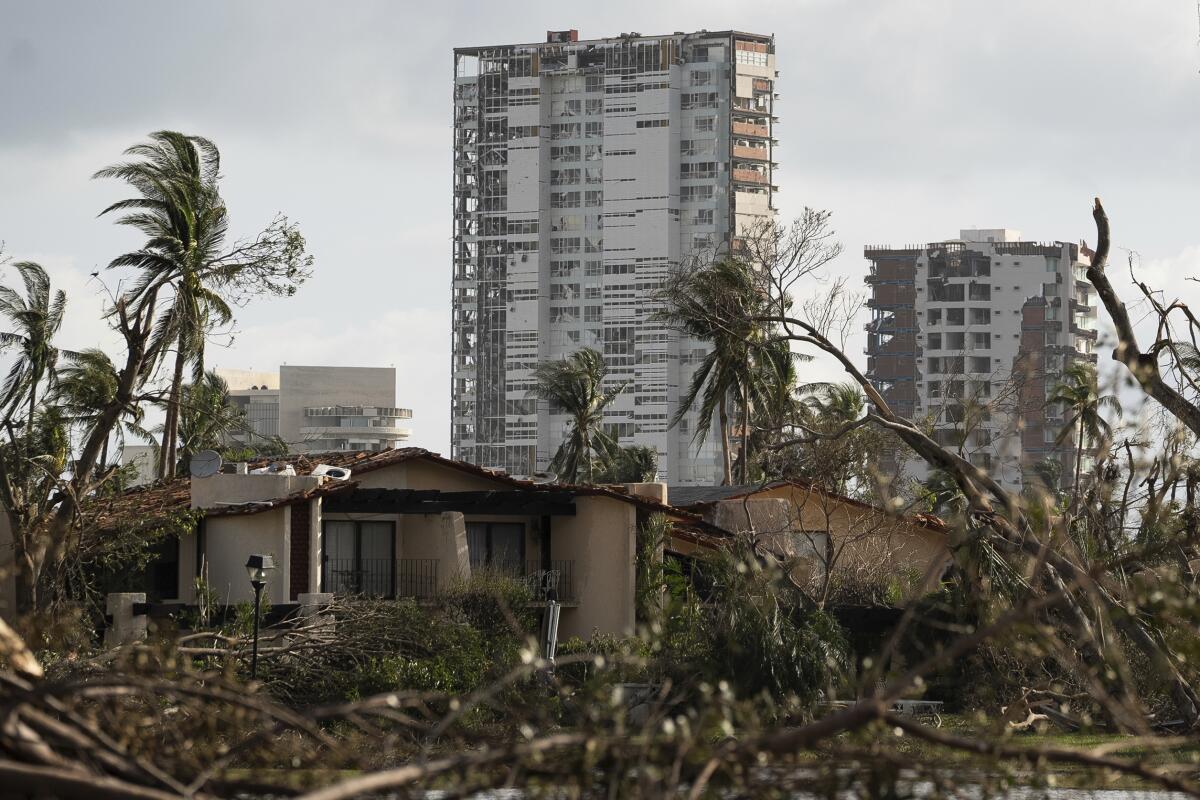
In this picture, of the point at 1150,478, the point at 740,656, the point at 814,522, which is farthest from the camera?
the point at 814,522

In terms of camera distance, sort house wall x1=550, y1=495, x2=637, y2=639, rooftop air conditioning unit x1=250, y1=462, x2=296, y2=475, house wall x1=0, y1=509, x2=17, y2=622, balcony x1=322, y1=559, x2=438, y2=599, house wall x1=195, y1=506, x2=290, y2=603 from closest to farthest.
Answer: house wall x1=0, y1=509, x2=17, y2=622 → house wall x1=195, y1=506, x2=290, y2=603 → rooftop air conditioning unit x1=250, y1=462, x2=296, y2=475 → balcony x1=322, y1=559, x2=438, y2=599 → house wall x1=550, y1=495, x2=637, y2=639

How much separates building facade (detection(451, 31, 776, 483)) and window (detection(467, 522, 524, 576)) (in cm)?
8505

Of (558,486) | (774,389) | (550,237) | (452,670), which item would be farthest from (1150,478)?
(550,237)

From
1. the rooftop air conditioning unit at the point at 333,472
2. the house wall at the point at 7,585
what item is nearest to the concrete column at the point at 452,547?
the rooftop air conditioning unit at the point at 333,472

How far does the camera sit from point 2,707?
5.22 meters

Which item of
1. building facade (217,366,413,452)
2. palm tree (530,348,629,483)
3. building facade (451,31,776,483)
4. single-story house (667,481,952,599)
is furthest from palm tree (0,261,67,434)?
building facade (217,366,413,452)

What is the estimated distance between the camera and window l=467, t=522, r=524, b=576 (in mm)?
31625

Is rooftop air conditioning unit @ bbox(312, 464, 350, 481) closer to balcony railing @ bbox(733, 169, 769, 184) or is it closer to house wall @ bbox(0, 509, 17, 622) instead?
house wall @ bbox(0, 509, 17, 622)

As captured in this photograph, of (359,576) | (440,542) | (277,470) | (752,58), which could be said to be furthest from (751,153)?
(277,470)

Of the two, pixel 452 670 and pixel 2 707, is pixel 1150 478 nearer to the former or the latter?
pixel 452 670

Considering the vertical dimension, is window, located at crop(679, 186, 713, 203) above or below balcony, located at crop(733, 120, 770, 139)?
below

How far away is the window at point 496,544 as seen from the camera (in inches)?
1245

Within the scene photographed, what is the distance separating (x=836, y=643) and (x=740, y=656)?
5.13ft

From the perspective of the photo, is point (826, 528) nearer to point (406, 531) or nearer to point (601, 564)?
point (601, 564)
